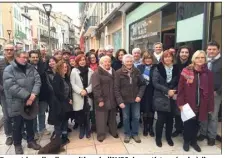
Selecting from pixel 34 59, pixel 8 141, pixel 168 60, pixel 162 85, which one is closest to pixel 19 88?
pixel 34 59

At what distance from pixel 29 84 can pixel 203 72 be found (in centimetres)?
274

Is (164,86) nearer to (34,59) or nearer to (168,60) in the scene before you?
(168,60)

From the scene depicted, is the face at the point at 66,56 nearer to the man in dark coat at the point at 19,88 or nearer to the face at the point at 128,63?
the man in dark coat at the point at 19,88

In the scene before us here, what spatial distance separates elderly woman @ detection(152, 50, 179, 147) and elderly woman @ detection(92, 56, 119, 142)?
78 cm

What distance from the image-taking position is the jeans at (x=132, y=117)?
4281 millimetres

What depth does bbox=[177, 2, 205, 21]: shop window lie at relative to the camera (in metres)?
5.77

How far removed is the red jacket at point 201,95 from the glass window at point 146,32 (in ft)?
16.2

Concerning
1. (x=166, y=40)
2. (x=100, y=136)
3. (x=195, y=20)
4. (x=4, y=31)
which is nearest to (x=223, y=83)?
(x=100, y=136)

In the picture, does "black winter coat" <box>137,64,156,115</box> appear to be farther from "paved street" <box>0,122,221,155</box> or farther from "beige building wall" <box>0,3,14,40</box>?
"beige building wall" <box>0,3,14,40</box>

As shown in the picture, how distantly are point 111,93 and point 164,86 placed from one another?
0.96 meters

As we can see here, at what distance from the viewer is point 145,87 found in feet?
14.1

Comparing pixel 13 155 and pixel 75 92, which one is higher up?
pixel 75 92

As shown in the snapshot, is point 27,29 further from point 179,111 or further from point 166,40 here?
point 179,111

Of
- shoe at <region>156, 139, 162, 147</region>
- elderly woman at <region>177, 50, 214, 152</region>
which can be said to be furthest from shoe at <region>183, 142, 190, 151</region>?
shoe at <region>156, 139, 162, 147</region>
